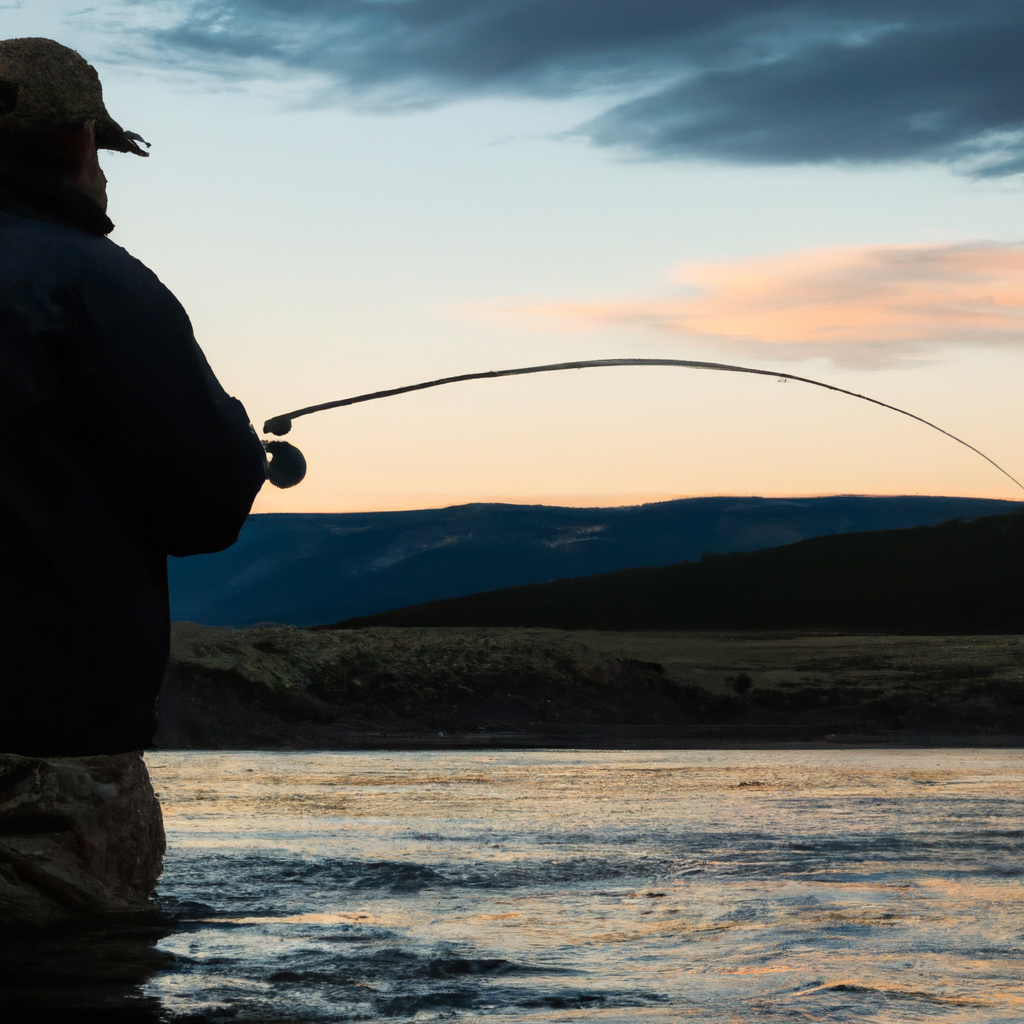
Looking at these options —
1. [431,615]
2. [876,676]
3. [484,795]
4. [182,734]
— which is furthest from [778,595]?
[484,795]

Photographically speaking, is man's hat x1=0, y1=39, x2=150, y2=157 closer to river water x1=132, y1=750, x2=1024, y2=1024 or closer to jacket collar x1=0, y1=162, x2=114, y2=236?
jacket collar x1=0, y1=162, x2=114, y2=236

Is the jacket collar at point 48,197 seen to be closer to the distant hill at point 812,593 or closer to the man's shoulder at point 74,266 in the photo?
the man's shoulder at point 74,266

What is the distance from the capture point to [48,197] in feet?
10.0

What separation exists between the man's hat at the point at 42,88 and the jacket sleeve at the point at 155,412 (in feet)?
0.94

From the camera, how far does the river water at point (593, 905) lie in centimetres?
404

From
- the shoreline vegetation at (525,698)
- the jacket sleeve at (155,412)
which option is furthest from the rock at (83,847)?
the shoreline vegetation at (525,698)

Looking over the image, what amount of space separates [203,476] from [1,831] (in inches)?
84.1

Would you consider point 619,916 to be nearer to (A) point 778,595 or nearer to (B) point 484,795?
(B) point 484,795

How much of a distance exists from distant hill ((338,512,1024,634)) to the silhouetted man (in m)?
79.2

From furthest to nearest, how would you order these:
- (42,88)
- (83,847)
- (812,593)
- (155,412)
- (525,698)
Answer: (812,593), (525,698), (83,847), (42,88), (155,412)

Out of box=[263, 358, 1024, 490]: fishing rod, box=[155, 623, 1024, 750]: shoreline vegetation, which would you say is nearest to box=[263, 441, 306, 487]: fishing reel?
box=[263, 358, 1024, 490]: fishing rod

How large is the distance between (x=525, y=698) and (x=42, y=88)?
99.9ft

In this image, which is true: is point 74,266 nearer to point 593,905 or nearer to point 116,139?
point 116,139

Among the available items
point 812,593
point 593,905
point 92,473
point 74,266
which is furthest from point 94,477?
point 812,593
